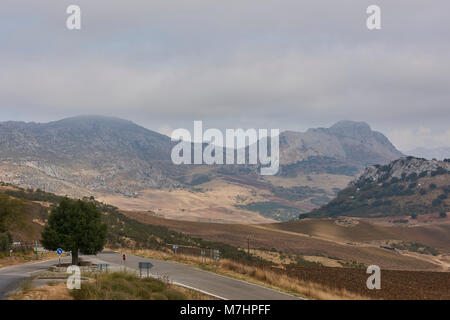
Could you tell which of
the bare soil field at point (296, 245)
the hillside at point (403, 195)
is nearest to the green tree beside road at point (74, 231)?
the bare soil field at point (296, 245)

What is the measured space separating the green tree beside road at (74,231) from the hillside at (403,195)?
131 meters

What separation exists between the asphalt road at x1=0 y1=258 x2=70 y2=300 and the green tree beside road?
7.40 ft

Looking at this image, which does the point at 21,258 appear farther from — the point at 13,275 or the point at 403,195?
the point at 403,195

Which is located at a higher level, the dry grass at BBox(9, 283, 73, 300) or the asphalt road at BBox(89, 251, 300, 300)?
the dry grass at BBox(9, 283, 73, 300)

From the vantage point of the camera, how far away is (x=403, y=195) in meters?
169

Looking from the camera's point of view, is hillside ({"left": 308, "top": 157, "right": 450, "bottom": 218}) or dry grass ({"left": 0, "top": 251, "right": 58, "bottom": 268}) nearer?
dry grass ({"left": 0, "top": 251, "right": 58, "bottom": 268})

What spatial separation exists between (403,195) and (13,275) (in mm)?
164310

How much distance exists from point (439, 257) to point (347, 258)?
25.8 meters

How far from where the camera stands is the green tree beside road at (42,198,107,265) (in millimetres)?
32469

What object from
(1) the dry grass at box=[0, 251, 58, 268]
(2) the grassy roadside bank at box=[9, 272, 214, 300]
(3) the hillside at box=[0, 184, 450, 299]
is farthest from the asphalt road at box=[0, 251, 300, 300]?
(1) the dry grass at box=[0, 251, 58, 268]

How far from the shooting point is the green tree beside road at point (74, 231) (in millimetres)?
32469

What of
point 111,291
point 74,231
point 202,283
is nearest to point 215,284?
point 202,283

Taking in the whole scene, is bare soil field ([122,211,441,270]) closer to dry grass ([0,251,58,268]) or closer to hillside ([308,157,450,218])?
dry grass ([0,251,58,268])
